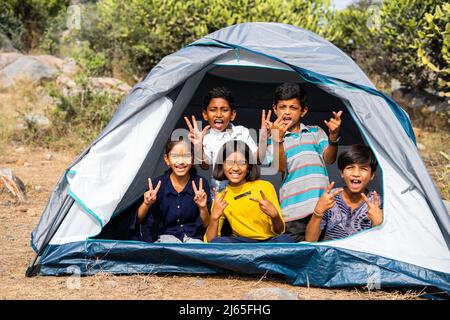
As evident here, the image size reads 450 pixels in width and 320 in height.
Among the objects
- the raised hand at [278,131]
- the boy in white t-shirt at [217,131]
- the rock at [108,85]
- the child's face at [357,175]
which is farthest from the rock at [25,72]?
the child's face at [357,175]

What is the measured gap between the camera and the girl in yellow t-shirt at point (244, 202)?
374 cm

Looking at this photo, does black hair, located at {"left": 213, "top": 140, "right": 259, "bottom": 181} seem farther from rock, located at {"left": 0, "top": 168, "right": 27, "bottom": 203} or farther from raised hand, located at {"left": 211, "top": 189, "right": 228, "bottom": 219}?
rock, located at {"left": 0, "top": 168, "right": 27, "bottom": 203}

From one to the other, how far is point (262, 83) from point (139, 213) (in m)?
2.15

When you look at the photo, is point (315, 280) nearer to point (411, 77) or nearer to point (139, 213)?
point (139, 213)

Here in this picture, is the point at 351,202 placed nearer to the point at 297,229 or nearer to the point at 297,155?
the point at 297,229

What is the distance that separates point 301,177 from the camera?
157 inches

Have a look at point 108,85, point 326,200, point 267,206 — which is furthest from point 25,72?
point 326,200

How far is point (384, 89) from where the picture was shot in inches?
412

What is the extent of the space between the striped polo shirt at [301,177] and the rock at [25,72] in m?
6.83

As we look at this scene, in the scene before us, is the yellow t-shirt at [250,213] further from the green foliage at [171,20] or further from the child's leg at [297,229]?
the green foliage at [171,20]

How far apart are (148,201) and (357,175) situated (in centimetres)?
131

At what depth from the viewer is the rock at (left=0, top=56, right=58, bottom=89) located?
10.0m

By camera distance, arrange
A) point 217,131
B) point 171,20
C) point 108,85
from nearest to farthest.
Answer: point 217,131, point 171,20, point 108,85
